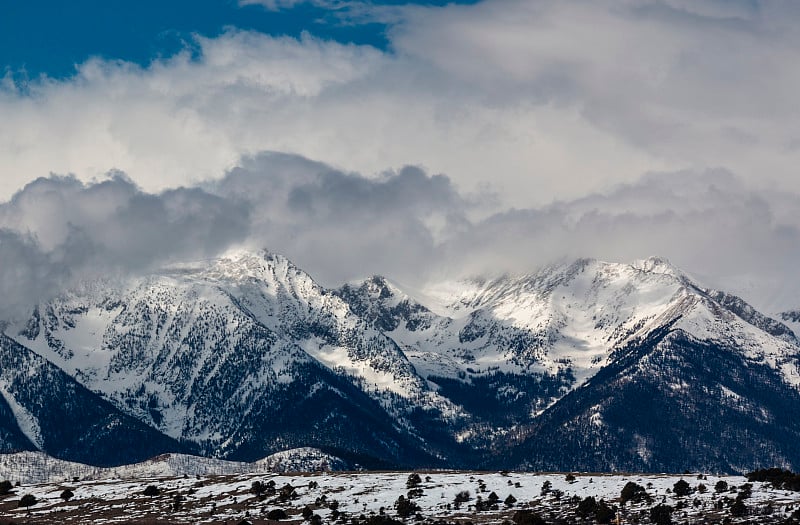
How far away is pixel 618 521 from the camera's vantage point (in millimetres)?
196875

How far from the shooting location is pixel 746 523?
200m

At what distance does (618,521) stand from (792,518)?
2427cm

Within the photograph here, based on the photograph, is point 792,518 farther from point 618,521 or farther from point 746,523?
point 618,521

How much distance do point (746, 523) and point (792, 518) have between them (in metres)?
6.23

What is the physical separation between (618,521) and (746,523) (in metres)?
18.3

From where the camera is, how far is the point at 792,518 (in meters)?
199

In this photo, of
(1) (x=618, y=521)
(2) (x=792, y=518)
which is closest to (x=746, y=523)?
(2) (x=792, y=518)
